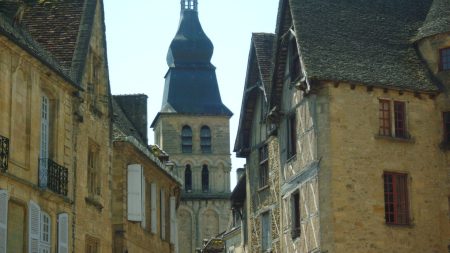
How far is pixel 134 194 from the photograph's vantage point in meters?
30.6

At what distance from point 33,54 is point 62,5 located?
5.44 meters

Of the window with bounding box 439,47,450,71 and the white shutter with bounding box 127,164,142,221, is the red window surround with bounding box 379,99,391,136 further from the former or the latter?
the white shutter with bounding box 127,164,142,221

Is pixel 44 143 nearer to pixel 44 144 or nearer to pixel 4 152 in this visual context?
pixel 44 144

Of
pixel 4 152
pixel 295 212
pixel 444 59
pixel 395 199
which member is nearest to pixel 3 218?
pixel 4 152

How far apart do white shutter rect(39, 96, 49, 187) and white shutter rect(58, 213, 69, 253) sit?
1.35m

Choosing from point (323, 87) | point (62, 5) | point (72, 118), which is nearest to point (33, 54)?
point (72, 118)

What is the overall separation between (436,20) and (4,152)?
15.5m

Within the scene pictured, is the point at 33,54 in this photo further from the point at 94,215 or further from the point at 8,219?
the point at 94,215

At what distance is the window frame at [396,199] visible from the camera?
2920 cm

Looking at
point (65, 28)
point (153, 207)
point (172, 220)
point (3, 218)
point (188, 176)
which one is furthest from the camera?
point (188, 176)

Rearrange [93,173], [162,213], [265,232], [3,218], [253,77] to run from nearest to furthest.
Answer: [3,218] → [93,173] → [265,232] → [162,213] → [253,77]

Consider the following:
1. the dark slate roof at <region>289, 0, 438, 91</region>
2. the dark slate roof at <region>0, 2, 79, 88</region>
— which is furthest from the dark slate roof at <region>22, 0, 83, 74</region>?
the dark slate roof at <region>289, 0, 438, 91</region>

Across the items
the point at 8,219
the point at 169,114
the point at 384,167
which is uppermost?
the point at 169,114

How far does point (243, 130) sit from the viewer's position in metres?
37.8
